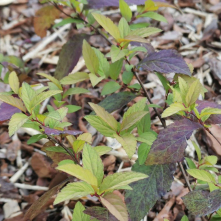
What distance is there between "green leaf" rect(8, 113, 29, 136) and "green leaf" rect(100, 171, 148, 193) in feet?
0.97

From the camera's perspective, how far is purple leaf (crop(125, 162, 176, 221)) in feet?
3.71

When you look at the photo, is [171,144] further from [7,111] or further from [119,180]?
[7,111]

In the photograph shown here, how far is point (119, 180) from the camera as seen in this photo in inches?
33.8

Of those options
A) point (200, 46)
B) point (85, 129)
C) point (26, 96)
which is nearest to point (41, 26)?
point (85, 129)

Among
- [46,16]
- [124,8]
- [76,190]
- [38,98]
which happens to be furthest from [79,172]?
[46,16]

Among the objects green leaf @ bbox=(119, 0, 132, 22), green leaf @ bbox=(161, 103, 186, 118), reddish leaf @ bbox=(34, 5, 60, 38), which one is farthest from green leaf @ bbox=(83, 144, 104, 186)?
reddish leaf @ bbox=(34, 5, 60, 38)

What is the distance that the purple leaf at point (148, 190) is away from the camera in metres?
1.13

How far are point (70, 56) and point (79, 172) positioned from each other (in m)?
0.83

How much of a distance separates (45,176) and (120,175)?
898 millimetres

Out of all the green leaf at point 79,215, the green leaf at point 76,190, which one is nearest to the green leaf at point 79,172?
the green leaf at point 76,190

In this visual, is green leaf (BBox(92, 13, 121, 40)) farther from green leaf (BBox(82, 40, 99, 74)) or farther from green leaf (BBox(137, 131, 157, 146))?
green leaf (BBox(137, 131, 157, 146))

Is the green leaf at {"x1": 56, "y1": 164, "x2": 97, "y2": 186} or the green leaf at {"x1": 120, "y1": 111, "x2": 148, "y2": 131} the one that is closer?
the green leaf at {"x1": 56, "y1": 164, "x2": 97, "y2": 186}

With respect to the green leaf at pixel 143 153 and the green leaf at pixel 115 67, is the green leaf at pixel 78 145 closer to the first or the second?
the green leaf at pixel 143 153

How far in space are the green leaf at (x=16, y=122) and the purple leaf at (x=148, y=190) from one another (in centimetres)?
49
